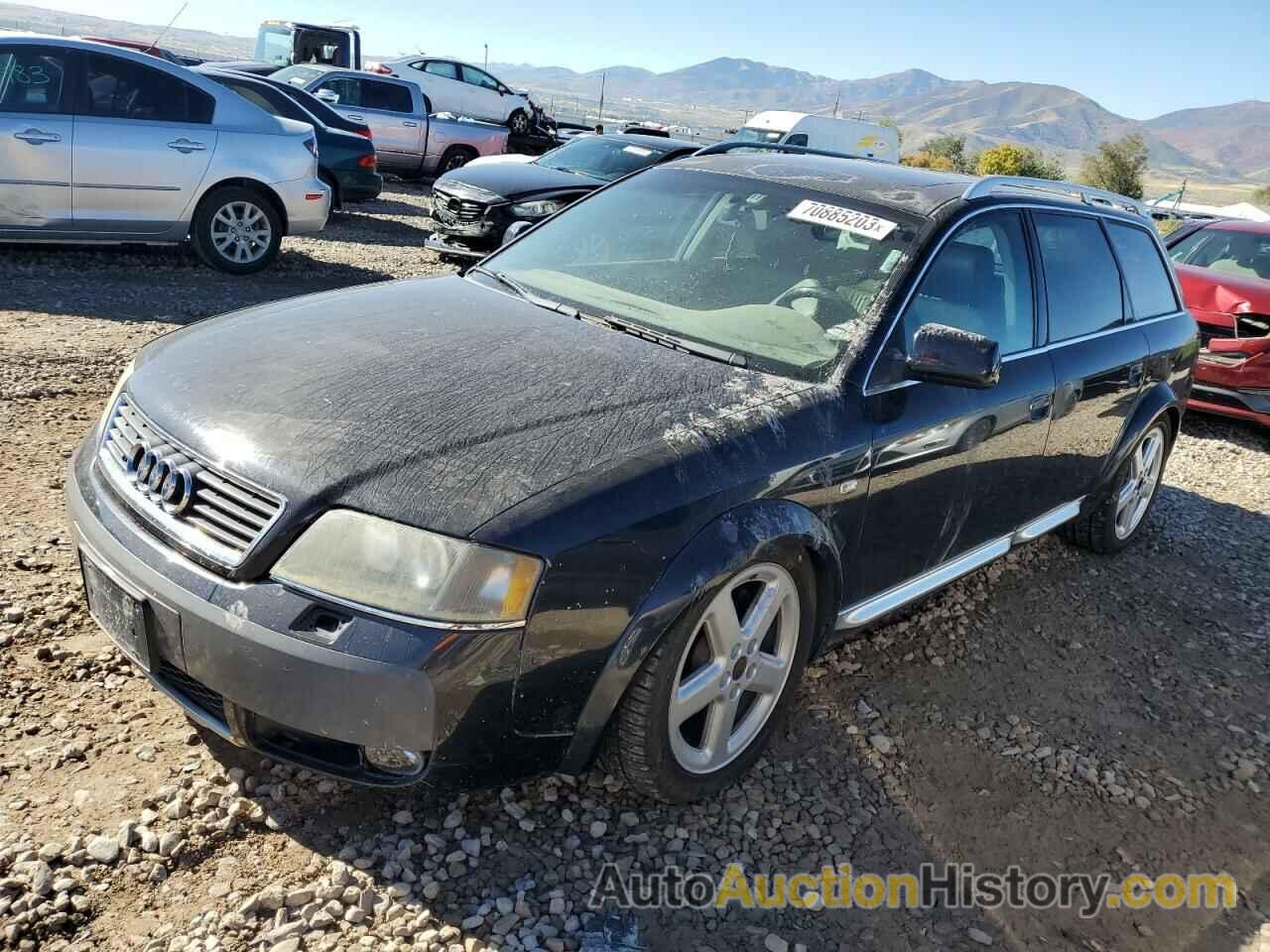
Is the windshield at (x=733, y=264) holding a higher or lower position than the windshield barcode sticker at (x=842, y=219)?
lower

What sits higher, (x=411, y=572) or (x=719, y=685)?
(x=411, y=572)

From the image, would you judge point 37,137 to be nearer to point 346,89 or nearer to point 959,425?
point 959,425

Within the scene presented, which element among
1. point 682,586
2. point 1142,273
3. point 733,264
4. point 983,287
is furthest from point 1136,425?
point 682,586

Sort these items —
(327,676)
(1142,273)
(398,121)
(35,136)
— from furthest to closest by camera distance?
(398,121) < (35,136) < (1142,273) < (327,676)

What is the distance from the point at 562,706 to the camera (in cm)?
→ 225

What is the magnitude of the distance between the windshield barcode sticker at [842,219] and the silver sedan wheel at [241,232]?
20.7 feet

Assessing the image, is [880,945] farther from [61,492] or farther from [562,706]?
[61,492]

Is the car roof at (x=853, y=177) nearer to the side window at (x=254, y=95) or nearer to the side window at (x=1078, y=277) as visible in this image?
the side window at (x=1078, y=277)

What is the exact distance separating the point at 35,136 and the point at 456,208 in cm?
359

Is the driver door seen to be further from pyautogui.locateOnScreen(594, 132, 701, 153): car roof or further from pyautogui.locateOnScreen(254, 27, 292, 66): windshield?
pyautogui.locateOnScreen(254, 27, 292, 66): windshield

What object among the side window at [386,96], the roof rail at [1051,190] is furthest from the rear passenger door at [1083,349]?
the side window at [386,96]

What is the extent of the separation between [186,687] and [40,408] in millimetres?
3203

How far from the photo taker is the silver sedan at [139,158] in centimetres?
720

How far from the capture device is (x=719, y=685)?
2.61 meters
